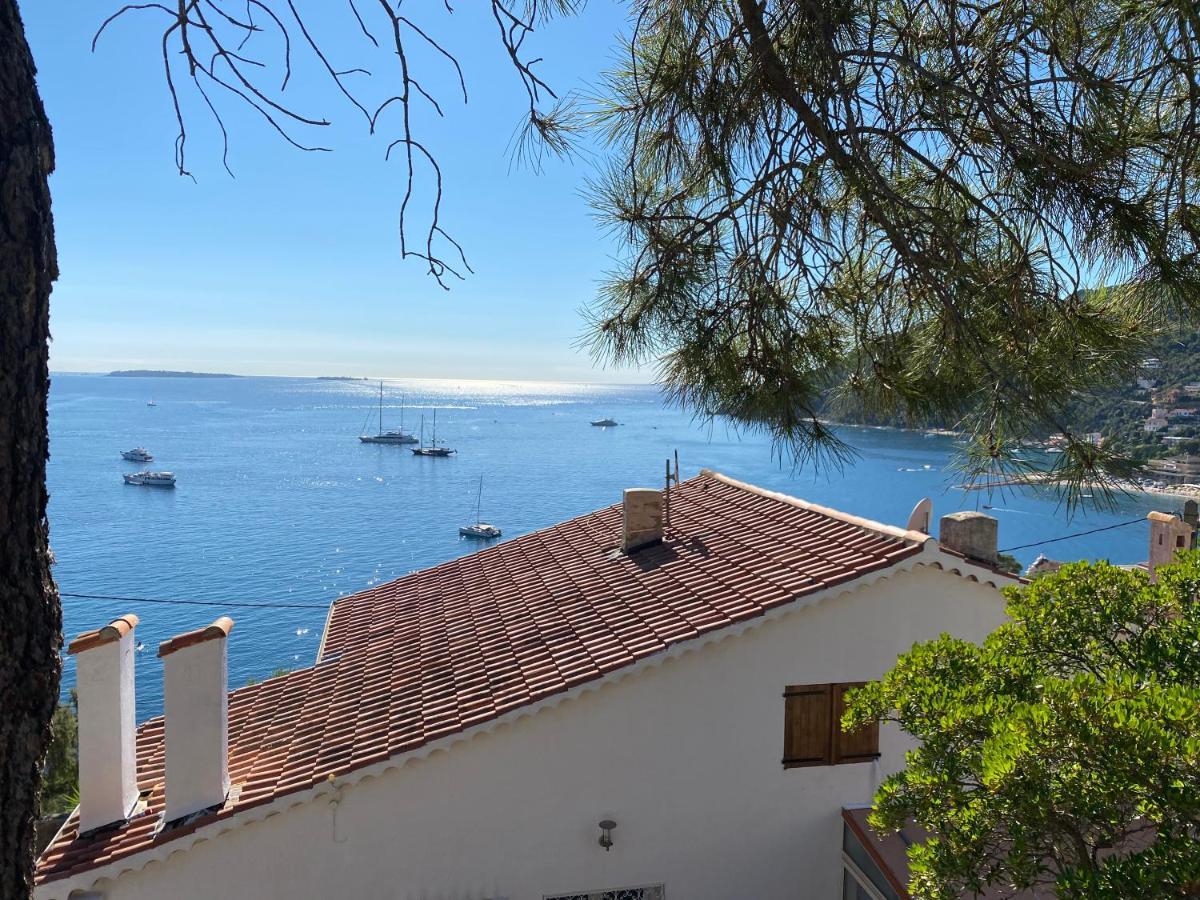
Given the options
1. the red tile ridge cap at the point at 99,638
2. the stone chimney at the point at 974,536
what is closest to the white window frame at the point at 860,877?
the stone chimney at the point at 974,536

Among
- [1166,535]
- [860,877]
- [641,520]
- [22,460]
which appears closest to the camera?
[22,460]

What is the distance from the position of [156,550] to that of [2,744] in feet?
208

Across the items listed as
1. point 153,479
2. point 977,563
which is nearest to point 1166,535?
point 977,563

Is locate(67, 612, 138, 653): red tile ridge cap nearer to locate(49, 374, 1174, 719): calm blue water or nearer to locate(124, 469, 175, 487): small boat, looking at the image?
locate(49, 374, 1174, 719): calm blue water

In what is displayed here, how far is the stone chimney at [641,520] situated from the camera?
34.6 feet

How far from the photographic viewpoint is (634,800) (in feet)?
23.8

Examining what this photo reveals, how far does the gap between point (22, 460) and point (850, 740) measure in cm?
764

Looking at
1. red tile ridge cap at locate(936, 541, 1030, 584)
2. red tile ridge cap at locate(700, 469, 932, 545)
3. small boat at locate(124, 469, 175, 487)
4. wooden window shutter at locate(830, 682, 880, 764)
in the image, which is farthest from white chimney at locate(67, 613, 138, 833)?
small boat at locate(124, 469, 175, 487)

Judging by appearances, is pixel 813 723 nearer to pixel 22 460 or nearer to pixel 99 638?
pixel 99 638

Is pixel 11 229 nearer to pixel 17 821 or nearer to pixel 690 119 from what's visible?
pixel 17 821

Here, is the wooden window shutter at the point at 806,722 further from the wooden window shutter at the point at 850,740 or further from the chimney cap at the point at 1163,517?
the chimney cap at the point at 1163,517

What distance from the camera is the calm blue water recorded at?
42.5 meters

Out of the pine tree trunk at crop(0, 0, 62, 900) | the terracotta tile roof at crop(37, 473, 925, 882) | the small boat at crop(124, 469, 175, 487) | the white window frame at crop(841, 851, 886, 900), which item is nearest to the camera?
the pine tree trunk at crop(0, 0, 62, 900)

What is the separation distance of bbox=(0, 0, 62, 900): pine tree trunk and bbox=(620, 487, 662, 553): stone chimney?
892 cm
